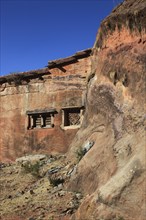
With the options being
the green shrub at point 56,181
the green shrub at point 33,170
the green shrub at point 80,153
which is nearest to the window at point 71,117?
the green shrub at point 33,170

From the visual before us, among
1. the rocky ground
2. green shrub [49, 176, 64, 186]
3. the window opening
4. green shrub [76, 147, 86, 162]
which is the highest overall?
the window opening

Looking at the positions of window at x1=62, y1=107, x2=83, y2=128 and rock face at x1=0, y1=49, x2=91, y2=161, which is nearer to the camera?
rock face at x1=0, y1=49, x2=91, y2=161

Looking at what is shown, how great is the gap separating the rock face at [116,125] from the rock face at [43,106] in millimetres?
3424

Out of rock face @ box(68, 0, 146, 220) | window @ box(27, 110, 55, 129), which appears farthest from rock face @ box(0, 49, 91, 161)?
rock face @ box(68, 0, 146, 220)

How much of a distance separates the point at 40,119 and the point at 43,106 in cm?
66

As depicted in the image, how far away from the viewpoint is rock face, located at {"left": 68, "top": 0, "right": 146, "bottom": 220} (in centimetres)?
746

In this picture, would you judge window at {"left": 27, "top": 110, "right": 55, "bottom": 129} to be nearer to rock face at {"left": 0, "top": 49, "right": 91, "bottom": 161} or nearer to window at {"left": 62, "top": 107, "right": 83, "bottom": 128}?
rock face at {"left": 0, "top": 49, "right": 91, "bottom": 161}

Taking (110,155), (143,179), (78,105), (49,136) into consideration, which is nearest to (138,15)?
(110,155)

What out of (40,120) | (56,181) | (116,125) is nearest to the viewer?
(116,125)

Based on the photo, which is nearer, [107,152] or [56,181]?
[107,152]

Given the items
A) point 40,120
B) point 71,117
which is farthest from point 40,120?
point 71,117

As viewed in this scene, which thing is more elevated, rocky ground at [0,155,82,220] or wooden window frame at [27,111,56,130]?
wooden window frame at [27,111,56,130]

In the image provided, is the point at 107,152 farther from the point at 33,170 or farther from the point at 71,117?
the point at 71,117

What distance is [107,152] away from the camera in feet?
31.6
